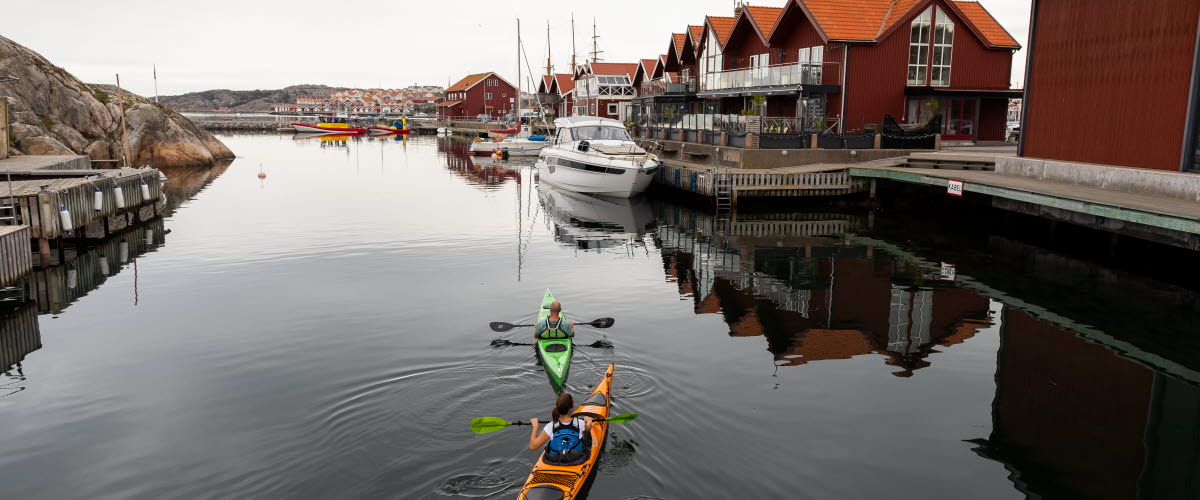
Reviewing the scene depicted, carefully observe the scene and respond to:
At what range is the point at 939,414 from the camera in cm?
1137

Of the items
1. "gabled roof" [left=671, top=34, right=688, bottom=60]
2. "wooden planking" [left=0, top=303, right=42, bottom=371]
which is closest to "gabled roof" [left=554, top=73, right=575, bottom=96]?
"gabled roof" [left=671, top=34, right=688, bottom=60]

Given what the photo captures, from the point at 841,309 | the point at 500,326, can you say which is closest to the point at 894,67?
the point at 841,309

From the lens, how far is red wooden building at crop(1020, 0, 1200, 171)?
2103 cm

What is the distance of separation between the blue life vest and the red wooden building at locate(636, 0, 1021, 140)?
31830mm

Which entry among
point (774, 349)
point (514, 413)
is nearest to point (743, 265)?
point (774, 349)

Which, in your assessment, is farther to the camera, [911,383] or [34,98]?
[34,98]

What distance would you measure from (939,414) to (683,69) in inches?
2003

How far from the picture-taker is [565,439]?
350 inches

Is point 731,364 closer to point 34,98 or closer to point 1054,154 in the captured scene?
point 1054,154

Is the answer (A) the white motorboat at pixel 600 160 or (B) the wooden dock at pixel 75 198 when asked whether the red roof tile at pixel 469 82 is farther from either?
(B) the wooden dock at pixel 75 198

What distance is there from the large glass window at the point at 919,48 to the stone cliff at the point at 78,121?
43.8 meters

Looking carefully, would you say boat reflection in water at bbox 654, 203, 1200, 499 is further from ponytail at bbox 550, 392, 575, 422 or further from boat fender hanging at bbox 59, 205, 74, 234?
boat fender hanging at bbox 59, 205, 74, 234

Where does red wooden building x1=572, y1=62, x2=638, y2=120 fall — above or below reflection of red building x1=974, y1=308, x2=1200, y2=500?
above

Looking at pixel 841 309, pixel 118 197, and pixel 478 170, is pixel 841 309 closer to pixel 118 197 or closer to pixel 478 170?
pixel 118 197
